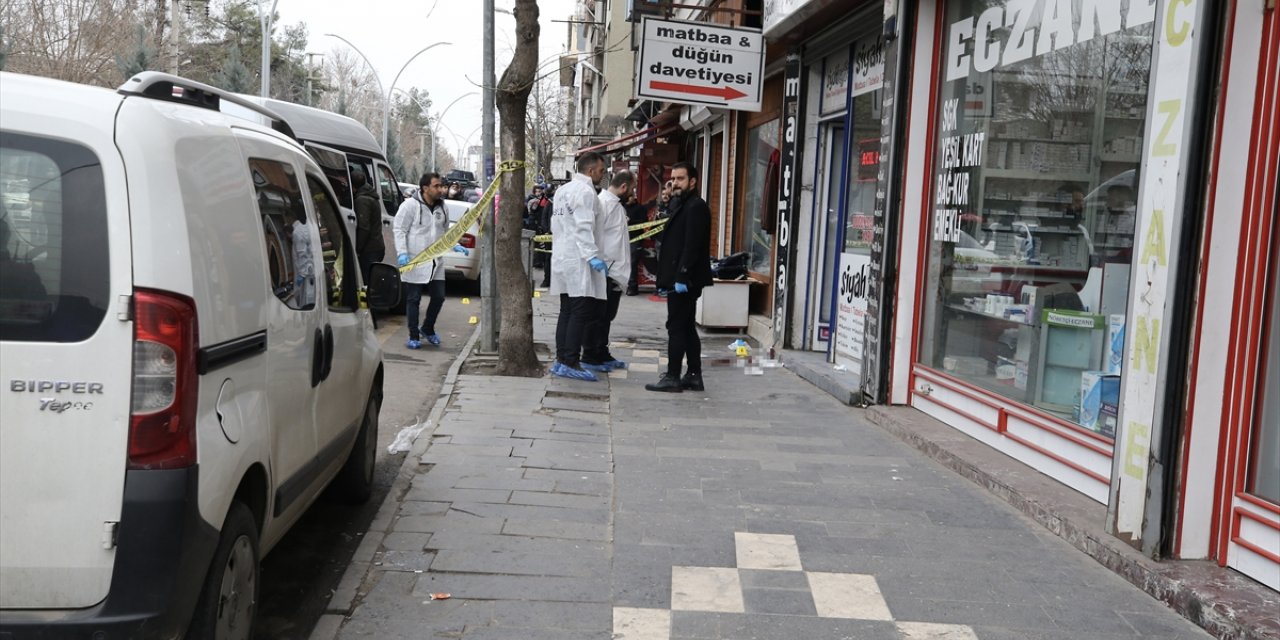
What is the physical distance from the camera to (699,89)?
11.8 m

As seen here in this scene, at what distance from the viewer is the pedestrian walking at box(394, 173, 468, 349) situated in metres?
11.6

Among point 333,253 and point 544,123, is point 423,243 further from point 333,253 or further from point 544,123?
point 544,123

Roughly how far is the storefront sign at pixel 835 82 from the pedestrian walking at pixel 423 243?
4279 mm

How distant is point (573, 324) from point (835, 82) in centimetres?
379

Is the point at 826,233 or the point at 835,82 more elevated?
the point at 835,82

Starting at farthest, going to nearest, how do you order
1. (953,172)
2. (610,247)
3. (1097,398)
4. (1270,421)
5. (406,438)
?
(610,247), (953,172), (406,438), (1097,398), (1270,421)

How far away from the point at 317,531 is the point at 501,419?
2.48 meters

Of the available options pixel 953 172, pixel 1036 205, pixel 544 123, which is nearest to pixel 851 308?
pixel 953 172

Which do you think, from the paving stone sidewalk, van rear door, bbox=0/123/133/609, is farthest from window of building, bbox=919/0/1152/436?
van rear door, bbox=0/123/133/609

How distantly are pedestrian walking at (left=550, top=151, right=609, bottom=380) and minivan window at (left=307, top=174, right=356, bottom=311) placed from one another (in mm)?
4183

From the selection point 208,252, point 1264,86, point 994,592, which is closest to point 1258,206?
point 1264,86

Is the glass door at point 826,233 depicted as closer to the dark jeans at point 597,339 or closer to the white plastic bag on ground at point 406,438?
the dark jeans at point 597,339

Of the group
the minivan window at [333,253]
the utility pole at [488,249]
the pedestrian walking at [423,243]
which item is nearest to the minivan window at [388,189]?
the pedestrian walking at [423,243]

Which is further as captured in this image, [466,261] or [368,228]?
[466,261]
